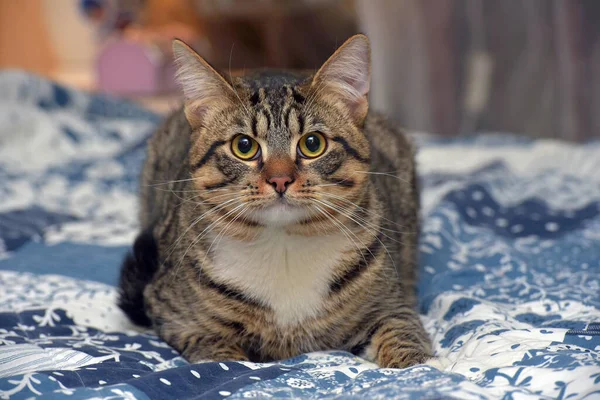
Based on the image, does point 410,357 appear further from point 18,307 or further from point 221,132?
point 18,307

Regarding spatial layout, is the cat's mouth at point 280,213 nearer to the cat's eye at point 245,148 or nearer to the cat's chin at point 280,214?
the cat's chin at point 280,214

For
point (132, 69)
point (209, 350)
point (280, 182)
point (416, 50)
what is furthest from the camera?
point (132, 69)

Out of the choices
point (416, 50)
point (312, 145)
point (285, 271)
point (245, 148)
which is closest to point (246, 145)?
point (245, 148)

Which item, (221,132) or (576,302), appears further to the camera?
(576,302)

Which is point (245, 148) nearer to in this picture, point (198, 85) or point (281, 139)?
point (281, 139)

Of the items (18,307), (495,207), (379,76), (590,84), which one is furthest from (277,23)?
(18,307)

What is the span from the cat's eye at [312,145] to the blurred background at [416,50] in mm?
1633

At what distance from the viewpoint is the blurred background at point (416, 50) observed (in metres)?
3.48

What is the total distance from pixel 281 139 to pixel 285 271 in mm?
266

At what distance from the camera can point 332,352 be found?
56.4 inches

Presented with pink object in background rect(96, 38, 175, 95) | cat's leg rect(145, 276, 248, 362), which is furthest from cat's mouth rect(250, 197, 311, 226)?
pink object in background rect(96, 38, 175, 95)

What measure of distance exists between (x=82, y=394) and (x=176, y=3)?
5.41 m

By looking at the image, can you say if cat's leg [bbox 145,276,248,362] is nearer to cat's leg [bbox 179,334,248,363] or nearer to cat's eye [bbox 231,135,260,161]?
cat's leg [bbox 179,334,248,363]

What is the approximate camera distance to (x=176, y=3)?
6.08 meters
